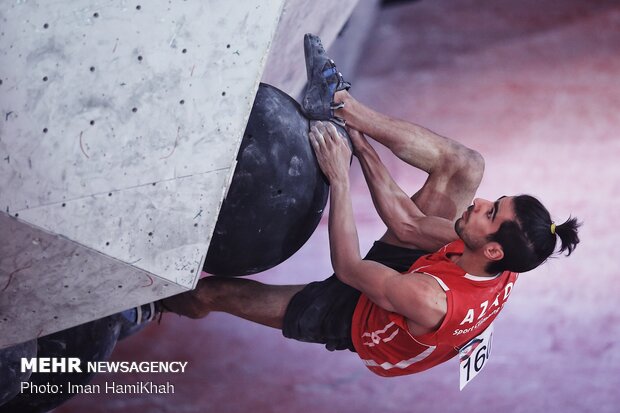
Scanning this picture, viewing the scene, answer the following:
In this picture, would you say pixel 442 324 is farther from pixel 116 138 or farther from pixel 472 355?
pixel 116 138

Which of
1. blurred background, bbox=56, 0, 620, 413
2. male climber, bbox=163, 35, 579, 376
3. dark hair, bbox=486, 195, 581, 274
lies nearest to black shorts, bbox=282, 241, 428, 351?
male climber, bbox=163, 35, 579, 376

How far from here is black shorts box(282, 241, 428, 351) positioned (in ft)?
9.43

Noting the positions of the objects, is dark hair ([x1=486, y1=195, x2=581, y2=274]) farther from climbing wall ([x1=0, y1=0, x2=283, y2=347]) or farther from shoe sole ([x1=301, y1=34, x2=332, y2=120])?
climbing wall ([x1=0, y1=0, x2=283, y2=347])

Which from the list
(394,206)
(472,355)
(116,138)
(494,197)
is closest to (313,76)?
(394,206)

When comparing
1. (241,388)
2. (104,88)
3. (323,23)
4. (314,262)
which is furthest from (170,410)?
Answer: (104,88)

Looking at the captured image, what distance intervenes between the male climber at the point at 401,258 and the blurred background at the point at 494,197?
1.96 meters

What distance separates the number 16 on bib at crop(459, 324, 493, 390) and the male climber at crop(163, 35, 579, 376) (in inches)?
0.9

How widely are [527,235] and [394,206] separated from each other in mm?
509

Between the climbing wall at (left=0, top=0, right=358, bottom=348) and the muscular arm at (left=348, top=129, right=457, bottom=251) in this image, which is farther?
the muscular arm at (left=348, top=129, right=457, bottom=251)

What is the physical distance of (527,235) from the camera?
2.53m

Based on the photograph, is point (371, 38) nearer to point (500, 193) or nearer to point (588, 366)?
point (500, 193)

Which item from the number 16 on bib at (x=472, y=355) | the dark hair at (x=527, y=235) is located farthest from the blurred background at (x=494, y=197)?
the dark hair at (x=527, y=235)

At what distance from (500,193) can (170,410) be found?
2240 millimetres

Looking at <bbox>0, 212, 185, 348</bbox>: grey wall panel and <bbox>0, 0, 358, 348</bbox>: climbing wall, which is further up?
<bbox>0, 0, 358, 348</bbox>: climbing wall
